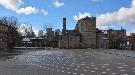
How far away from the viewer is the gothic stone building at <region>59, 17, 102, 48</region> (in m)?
129

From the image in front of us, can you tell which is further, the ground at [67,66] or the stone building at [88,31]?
the stone building at [88,31]

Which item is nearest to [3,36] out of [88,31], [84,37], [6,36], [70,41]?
[6,36]

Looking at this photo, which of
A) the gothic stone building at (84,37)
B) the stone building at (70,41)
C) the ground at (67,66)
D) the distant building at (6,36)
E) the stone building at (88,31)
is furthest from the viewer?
the stone building at (88,31)

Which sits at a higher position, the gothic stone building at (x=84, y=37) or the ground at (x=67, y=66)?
the gothic stone building at (x=84, y=37)

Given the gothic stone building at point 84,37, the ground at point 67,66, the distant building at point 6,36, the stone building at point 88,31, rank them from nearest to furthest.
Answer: the ground at point 67,66, the distant building at point 6,36, the gothic stone building at point 84,37, the stone building at point 88,31

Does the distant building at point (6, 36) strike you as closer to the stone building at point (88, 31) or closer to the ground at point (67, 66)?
the stone building at point (88, 31)

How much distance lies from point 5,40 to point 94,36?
123ft

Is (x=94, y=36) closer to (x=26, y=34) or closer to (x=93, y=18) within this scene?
(x=93, y=18)

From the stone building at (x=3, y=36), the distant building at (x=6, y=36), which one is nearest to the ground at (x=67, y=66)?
the stone building at (x=3, y=36)

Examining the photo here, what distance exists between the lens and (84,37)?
427ft

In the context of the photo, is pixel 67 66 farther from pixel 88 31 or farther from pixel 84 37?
pixel 88 31

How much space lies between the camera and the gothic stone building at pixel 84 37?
422ft

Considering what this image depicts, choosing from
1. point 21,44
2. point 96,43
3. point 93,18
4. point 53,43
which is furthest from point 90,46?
point 21,44

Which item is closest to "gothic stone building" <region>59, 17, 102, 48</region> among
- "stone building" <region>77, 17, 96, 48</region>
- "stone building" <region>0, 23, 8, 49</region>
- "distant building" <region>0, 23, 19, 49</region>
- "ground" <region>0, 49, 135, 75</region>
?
"stone building" <region>77, 17, 96, 48</region>
